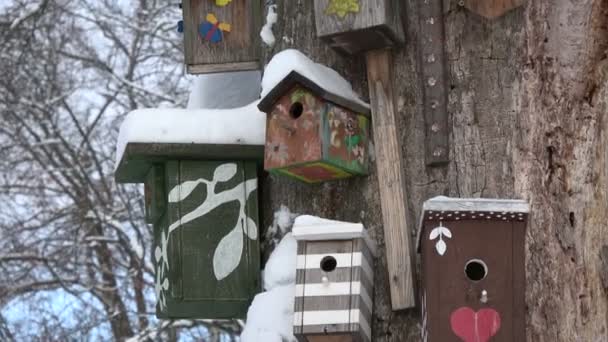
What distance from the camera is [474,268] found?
2998mm

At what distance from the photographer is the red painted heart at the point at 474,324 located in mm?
2887

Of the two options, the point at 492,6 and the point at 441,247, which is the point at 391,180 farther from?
the point at 492,6

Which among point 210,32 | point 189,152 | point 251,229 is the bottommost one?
point 251,229

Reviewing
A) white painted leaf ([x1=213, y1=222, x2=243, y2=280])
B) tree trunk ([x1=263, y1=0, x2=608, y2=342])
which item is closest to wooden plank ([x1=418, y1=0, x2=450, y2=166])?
tree trunk ([x1=263, y1=0, x2=608, y2=342])

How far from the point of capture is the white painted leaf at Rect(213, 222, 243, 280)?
375 cm

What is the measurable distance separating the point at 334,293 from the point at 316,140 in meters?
0.44

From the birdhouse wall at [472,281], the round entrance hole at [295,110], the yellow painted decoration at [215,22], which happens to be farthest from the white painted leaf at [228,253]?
the birdhouse wall at [472,281]

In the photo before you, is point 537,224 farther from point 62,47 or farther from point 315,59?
point 62,47

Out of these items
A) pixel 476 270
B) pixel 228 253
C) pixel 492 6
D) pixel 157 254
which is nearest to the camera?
pixel 476 270

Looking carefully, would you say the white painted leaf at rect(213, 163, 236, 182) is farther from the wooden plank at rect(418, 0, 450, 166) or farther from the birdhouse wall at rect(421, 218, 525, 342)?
the birdhouse wall at rect(421, 218, 525, 342)

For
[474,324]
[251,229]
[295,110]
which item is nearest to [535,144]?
[474,324]

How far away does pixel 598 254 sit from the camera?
10.5 feet

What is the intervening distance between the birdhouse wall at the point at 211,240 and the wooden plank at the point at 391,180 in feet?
1.96

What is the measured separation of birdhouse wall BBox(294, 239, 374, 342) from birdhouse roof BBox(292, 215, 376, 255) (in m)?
0.01
